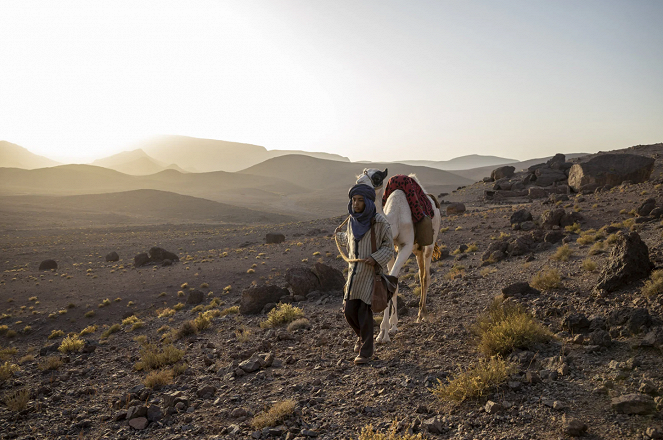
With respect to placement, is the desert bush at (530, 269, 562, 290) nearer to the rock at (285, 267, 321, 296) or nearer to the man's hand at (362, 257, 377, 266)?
the man's hand at (362, 257, 377, 266)

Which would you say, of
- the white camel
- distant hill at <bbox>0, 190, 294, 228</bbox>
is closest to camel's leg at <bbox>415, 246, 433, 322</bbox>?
the white camel

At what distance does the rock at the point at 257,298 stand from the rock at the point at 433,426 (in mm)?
7446

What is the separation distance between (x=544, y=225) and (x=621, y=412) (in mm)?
13732

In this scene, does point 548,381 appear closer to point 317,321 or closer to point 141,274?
point 317,321

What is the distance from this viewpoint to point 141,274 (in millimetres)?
21359

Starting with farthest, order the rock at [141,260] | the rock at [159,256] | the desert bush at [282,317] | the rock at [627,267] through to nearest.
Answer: the rock at [159,256]
the rock at [141,260]
the desert bush at [282,317]
the rock at [627,267]

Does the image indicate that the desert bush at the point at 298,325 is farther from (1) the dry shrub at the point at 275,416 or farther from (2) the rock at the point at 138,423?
(1) the dry shrub at the point at 275,416

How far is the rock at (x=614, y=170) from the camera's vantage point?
1057 inches

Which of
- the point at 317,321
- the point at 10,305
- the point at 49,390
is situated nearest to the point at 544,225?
the point at 317,321

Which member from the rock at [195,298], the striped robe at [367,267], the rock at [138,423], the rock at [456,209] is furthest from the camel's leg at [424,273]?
the rock at [456,209]

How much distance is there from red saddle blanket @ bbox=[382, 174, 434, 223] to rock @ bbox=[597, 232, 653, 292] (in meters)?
2.80

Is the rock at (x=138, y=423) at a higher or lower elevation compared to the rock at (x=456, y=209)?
lower

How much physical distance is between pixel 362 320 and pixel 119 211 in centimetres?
7571

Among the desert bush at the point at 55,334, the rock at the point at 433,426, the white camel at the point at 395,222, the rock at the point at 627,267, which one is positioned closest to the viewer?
the rock at the point at 433,426
